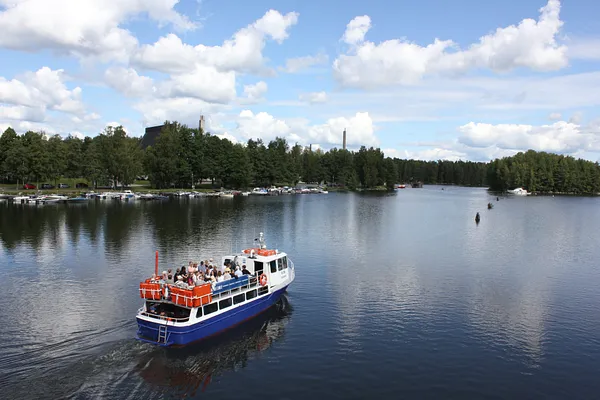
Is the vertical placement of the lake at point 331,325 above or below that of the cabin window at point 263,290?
below

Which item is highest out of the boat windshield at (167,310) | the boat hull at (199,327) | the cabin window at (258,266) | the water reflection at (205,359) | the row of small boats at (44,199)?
the row of small boats at (44,199)

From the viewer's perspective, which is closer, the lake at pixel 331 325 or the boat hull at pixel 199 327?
the lake at pixel 331 325

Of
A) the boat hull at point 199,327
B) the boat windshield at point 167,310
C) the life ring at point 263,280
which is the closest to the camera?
the boat hull at point 199,327

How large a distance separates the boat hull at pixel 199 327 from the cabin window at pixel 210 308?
548 millimetres

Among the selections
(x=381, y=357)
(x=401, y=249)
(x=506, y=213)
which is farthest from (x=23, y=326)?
(x=506, y=213)

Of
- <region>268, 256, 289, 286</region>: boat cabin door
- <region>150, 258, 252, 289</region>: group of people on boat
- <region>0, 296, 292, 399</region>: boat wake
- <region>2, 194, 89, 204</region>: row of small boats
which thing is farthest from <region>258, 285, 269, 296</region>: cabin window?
<region>2, 194, 89, 204</region>: row of small boats

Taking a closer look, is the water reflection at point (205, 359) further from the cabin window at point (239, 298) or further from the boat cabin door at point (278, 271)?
the boat cabin door at point (278, 271)

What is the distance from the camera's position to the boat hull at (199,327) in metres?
30.2

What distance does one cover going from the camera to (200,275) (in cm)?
3422

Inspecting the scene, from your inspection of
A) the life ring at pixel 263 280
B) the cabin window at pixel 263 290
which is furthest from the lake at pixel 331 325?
the life ring at pixel 263 280

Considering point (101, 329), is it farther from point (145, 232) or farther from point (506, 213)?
point (506, 213)

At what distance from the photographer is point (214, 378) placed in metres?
27.3

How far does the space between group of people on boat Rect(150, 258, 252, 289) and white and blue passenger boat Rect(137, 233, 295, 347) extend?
596 millimetres

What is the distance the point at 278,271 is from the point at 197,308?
1070 cm
